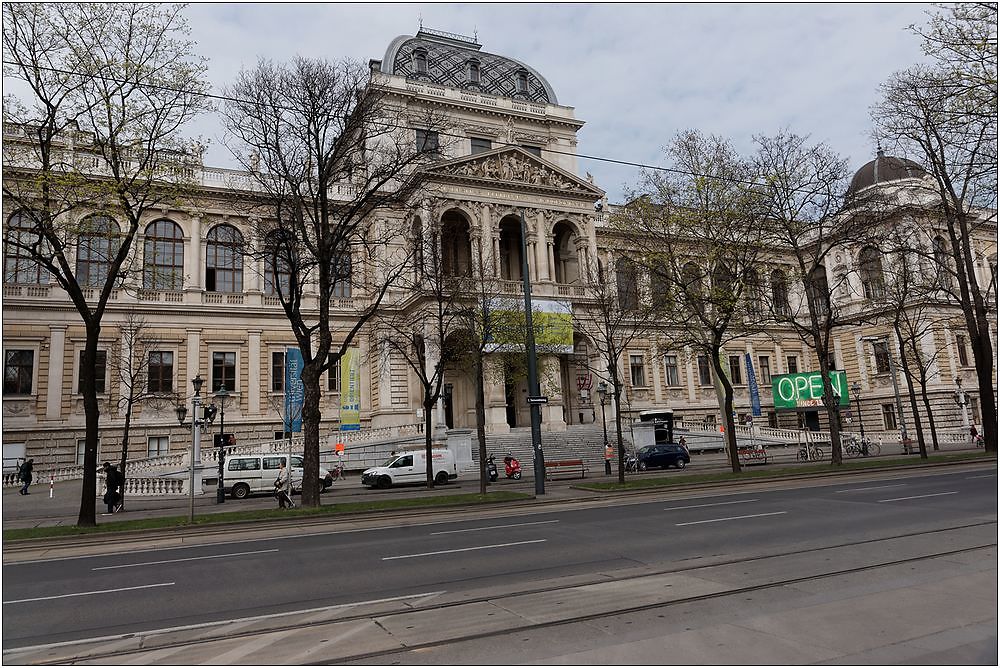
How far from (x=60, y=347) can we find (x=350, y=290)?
726 inches

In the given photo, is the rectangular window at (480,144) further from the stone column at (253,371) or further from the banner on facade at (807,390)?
the banner on facade at (807,390)

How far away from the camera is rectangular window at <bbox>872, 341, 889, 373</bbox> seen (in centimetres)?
5688

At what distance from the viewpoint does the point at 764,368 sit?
64625 mm

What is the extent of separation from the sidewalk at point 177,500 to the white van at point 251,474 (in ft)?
1.67

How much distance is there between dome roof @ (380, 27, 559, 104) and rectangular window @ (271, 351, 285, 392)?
2502 centimetres

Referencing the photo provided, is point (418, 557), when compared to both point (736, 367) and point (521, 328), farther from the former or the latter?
point (736, 367)

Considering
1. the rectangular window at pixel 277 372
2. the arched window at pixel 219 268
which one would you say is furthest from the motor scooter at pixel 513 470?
the arched window at pixel 219 268

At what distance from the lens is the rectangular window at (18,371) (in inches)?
1560

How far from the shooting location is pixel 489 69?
2320 inches

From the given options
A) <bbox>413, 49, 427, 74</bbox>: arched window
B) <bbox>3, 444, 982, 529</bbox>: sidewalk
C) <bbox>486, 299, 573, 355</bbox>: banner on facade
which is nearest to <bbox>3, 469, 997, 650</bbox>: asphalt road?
<bbox>3, 444, 982, 529</bbox>: sidewalk

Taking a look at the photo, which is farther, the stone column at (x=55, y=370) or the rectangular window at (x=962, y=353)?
the rectangular window at (x=962, y=353)

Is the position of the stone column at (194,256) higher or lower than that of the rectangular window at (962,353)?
higher

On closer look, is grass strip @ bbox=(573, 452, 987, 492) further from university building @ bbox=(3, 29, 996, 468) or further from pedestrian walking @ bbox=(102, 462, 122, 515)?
pedestrian walking @ bbox=(102, 462, 122, 515)

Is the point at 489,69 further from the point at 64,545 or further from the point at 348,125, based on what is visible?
the point at 64,545
